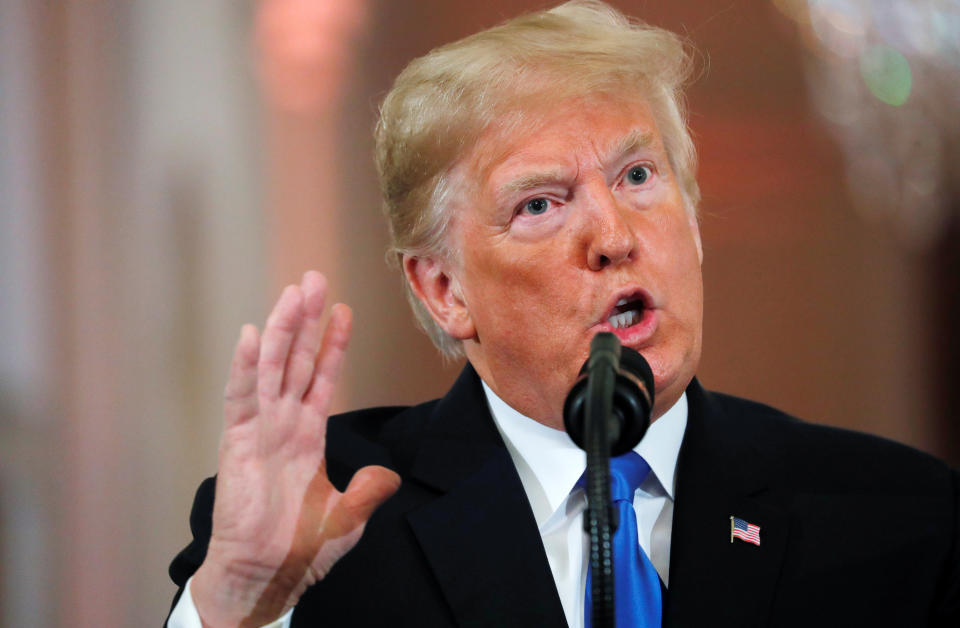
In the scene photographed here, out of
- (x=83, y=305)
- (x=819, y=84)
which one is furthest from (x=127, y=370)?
(x=819, y=84)

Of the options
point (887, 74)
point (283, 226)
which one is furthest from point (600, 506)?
point (887, 74)

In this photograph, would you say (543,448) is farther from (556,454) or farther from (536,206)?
(536,206)

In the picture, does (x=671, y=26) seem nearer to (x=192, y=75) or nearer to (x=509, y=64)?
(x=509, y=64)

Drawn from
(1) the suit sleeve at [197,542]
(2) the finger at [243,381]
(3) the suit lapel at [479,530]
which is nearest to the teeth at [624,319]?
(3) the suit lapel at [479,530]

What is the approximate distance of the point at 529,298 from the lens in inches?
62.7

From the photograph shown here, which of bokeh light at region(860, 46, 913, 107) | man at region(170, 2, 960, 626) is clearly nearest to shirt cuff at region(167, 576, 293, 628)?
man at region(170, 2, 960, 626)

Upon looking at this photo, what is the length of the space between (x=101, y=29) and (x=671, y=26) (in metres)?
1.25

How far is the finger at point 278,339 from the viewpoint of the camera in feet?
4.20

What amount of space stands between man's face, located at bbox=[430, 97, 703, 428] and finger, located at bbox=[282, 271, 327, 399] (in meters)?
0.38

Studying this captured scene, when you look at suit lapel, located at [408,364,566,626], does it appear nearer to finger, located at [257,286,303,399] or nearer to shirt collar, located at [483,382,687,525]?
shirt collar, located at [483,382,687,525]

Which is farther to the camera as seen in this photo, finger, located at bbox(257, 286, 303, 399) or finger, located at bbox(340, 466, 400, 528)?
finger, located at bbox(340, 466, 400, 528)

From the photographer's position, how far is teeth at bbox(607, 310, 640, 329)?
154 centimetres

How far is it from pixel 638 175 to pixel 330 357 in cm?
60

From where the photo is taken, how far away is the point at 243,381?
50.8 inches
